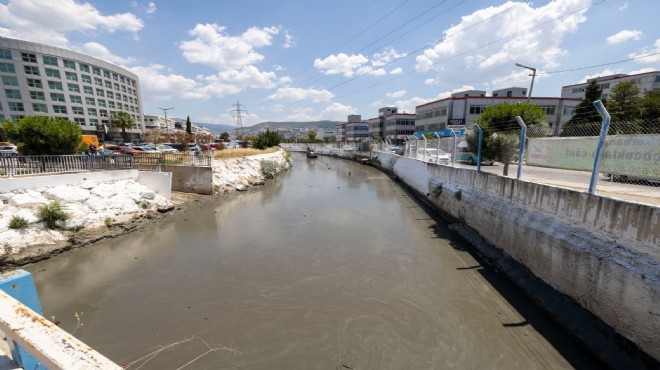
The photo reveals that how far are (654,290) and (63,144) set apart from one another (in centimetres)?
2116

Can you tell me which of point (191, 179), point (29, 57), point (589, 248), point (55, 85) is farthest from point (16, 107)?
point (589, 248)

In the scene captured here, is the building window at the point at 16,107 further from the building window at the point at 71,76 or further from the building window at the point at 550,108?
the building window at the point at 550,108

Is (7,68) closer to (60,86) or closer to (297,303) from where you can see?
(60,86)

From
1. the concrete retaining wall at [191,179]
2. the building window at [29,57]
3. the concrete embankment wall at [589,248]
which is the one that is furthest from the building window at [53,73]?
the concrete embankment wall at [589,248]

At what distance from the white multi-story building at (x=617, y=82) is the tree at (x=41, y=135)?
7339 centimetres

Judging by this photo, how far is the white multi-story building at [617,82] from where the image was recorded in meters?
55.2

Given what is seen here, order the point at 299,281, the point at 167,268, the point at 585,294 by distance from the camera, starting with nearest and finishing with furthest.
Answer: the point at 585,294, the point at 299,281, the point at 167,268

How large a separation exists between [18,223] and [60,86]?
65.6 m

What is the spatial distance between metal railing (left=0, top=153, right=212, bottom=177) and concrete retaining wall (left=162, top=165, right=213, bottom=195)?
3.57 feet

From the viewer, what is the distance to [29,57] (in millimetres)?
50875

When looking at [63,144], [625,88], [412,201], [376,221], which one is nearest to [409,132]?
[625,88]

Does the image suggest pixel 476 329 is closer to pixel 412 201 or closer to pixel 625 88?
pixel 412 201

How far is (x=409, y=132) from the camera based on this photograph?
→ 242ft

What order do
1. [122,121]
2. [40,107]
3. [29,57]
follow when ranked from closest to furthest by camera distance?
[29,57]
[40,107]
[122,121]
